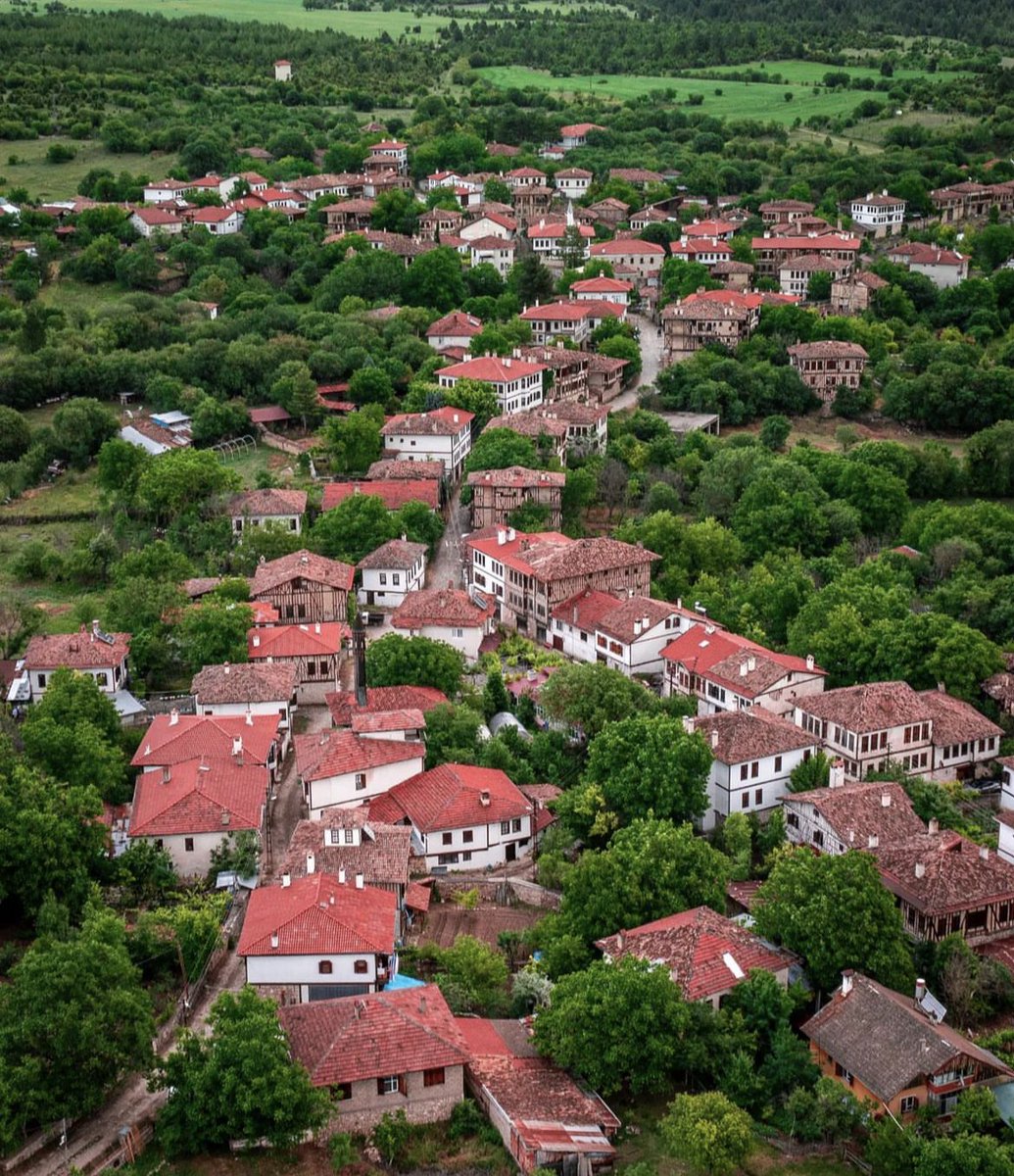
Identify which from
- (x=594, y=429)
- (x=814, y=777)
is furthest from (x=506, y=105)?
(x=814, y=777)

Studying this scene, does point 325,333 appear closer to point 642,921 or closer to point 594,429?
point 594,429

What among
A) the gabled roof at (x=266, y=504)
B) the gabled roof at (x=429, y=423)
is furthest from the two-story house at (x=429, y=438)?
the gabled roof at (x=266, y=504)

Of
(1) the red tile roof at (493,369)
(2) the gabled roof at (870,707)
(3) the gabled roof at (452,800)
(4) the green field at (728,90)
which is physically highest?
(4) the green field at (728,90)

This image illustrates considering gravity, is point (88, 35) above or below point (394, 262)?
above

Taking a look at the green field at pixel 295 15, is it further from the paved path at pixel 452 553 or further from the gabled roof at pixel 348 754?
the gabled roof at pixel 348 754

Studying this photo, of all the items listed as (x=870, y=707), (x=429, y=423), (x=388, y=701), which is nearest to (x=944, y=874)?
(x=870, y=707)

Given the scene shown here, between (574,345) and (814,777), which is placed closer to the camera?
(814,777)

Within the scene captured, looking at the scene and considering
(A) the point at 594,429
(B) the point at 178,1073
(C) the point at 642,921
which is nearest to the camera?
(B) the point at 178,1073

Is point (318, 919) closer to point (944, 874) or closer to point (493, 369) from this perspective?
point (944, 874)
